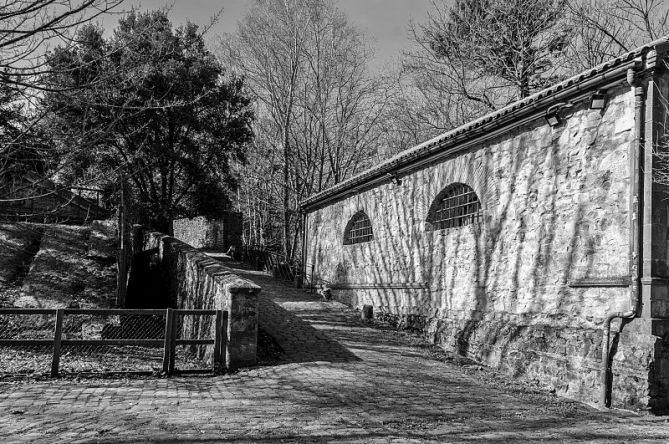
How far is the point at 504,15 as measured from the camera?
16.8 meters

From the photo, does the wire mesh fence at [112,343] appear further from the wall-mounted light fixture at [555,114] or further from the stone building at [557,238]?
the wall-mounted light fixture at [555,114]

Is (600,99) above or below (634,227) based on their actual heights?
above

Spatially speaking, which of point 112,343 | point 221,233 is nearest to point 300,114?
point 221,233

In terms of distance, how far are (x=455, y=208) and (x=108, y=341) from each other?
670cm

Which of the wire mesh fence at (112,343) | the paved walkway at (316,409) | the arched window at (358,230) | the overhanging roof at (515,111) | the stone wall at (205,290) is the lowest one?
the paved walkway at (316,409)

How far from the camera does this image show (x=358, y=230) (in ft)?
48.9

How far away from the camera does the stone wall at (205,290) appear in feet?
26.0

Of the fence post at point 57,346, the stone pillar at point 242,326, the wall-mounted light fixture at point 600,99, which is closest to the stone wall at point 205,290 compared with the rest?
the stone pillar at point 242,326

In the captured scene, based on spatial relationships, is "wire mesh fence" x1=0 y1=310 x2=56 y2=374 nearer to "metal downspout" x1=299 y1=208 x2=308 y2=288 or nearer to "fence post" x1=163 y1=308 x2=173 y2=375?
"fence post" x1=163 y1=308 x2=173 y2=375

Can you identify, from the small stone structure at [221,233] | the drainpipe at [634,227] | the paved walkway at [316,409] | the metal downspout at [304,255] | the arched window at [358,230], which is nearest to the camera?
the paved walkway at [316,409]

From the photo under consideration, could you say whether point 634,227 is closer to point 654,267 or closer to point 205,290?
point 654,267

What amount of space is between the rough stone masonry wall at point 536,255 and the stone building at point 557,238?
0.06 feet

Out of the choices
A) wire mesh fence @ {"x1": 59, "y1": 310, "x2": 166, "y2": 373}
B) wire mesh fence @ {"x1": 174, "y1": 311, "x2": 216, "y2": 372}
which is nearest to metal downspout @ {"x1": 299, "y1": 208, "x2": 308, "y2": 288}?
wire mesh fence @ {"x1": 174, "y1": 311, "x2": 216, "y2": 372}

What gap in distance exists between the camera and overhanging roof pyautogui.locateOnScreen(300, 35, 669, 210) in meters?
6.91
